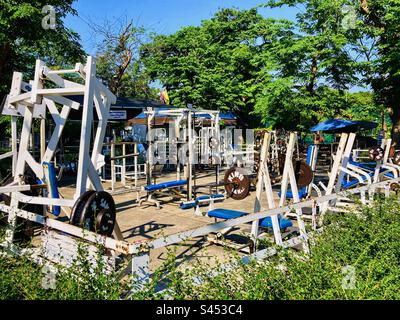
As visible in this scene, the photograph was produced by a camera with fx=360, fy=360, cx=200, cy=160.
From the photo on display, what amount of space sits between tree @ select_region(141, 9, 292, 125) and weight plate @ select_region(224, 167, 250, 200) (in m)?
13.7

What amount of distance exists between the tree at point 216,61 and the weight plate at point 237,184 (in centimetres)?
1372

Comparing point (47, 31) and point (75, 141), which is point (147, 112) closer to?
point (47, 31)

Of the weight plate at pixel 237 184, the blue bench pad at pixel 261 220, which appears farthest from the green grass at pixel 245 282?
the weight plate at pixel 237 184

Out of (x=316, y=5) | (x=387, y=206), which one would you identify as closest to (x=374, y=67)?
(x=316, y=5)

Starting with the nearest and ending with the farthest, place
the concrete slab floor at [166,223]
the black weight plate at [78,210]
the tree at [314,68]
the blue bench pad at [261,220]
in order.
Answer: the black weight plate at [78,210], the concrete slab floor at [166,223], the blue bench pad at [261,220], the tree at [314,68]

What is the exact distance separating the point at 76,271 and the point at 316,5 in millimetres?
14298

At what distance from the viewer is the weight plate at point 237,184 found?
5.47m

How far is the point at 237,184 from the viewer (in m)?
5.58

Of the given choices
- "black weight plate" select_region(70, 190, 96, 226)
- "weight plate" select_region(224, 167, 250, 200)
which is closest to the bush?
"black weight plate" select_region(70, 190, 96, 226)

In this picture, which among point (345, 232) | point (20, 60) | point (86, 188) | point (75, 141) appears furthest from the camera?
point (75, 141)

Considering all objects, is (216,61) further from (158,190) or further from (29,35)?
(158,190)

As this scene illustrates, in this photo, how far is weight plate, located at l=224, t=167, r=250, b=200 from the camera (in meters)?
5.47

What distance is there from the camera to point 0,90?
33.7 feet

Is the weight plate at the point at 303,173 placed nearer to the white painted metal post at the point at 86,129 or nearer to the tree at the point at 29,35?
the white painted metal post at the point at 86,129
